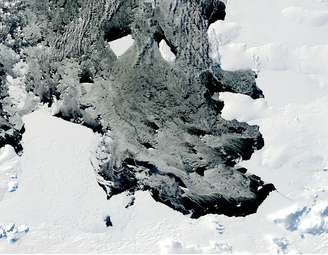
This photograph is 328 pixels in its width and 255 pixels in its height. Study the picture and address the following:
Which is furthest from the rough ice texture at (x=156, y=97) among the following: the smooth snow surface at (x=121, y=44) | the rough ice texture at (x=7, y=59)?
the rough ice texture at (x=7, y=59)

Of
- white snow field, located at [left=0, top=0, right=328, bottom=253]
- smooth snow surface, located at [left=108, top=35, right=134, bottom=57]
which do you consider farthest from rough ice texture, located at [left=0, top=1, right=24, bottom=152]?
smooth snow surface, located at [left=108, top=35, right=134, bottom=57]

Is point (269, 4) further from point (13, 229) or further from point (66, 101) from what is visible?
point (13, 229)

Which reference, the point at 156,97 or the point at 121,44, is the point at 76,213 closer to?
the point at 156,97

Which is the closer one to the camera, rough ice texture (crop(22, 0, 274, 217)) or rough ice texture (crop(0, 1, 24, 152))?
rough ice texture (crop(22, 0, 274, 217))

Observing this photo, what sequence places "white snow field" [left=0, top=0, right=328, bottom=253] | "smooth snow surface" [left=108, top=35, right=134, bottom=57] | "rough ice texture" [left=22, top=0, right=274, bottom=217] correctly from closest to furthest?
"white snow field" [left=0, top=0, right=328, bottom=253] < "rough ice texture" [left=22, top=0, right=274, bottom=217] < "smooth snow surface" [left=108, top=35, right=134, bottom=57]

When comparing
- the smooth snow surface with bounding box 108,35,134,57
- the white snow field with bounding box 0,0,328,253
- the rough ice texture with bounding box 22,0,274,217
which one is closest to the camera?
the white snow field with bounding box 0,0,328,253

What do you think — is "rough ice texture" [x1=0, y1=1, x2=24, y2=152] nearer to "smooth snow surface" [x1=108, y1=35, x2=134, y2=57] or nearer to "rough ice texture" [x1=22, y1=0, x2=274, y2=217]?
"rough ice texture" [x1=22, y1=0, x2=274, y2=217]

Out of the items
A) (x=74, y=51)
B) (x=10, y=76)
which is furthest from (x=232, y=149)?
(x=10, y=76)
